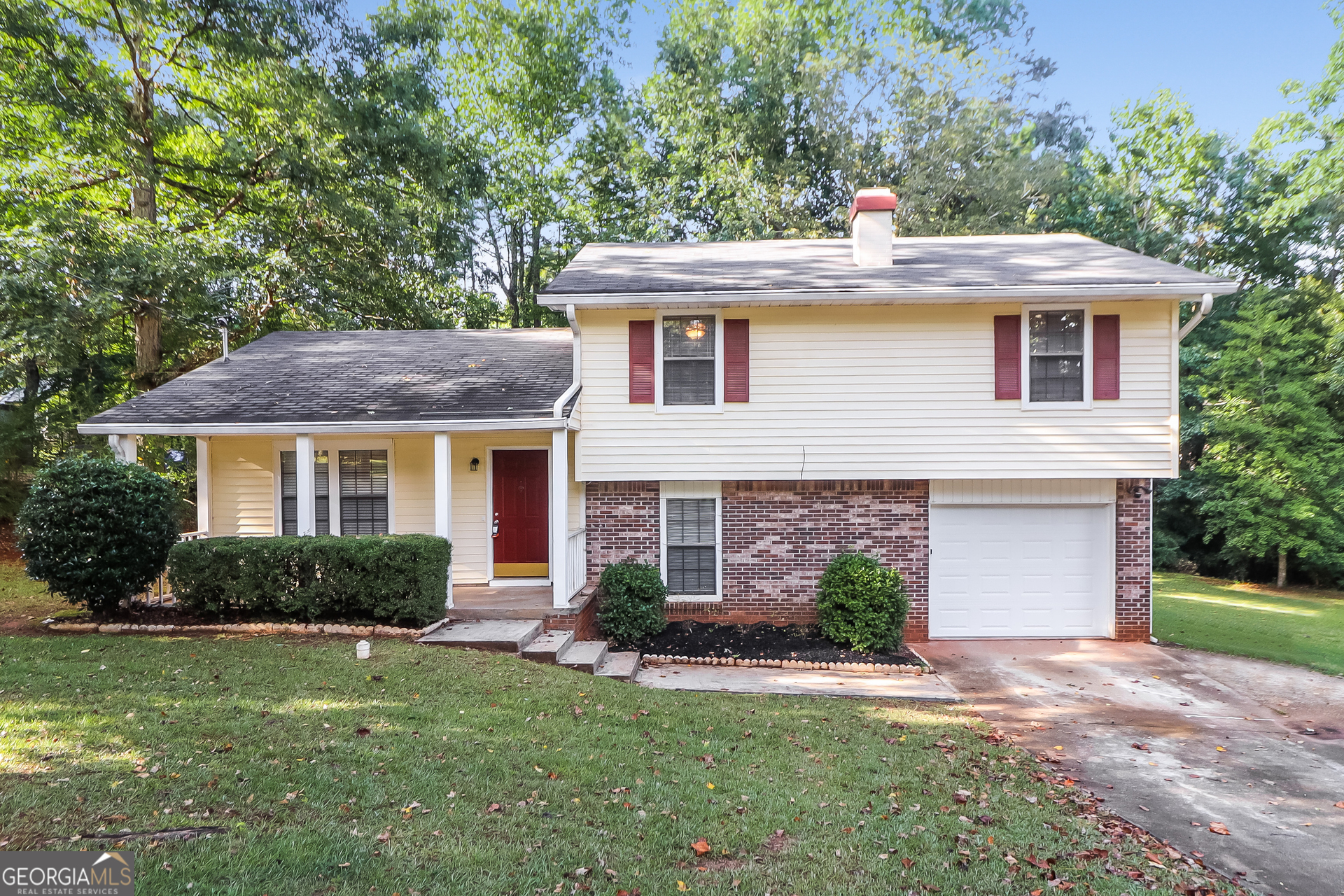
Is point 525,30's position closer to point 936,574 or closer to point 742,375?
point 742,375

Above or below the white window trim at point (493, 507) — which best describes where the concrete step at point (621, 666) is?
below

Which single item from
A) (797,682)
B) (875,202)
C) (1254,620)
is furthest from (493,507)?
(1254,620)

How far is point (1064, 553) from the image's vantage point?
9430mm

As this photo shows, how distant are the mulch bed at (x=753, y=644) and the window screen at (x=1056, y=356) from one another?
160 inches

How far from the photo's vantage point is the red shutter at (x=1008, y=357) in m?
8.93

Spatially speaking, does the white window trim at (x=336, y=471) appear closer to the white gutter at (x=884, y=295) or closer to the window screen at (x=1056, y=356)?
the white gutter at (x=884, y=295)

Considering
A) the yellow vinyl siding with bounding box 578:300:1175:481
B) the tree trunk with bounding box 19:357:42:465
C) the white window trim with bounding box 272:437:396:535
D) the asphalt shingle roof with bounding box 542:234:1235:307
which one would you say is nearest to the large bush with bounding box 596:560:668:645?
the yellow vinyl siding with bounding box 578:300:1175:481

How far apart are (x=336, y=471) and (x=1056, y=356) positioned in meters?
10.5

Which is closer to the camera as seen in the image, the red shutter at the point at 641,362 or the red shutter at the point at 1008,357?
the red shutter at the point at 1008,357

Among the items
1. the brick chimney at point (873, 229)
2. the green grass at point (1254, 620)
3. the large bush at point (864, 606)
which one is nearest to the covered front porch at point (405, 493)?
the large bush at point (864, 606)

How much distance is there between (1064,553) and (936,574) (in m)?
1.84

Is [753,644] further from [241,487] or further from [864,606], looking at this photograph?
[241,487]

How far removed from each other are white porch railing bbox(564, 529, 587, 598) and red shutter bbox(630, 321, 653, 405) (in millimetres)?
2022

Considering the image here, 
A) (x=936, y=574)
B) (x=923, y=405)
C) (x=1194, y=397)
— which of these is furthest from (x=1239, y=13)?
(x=936, y=574)
